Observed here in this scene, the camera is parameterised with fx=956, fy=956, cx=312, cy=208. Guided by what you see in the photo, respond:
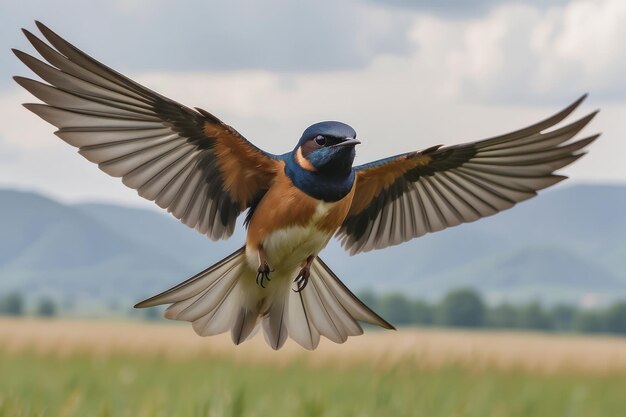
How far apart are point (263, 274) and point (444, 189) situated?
160 centimetres

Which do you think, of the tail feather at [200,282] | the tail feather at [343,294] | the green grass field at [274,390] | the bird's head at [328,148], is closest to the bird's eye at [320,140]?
the bird's head at [328,148]

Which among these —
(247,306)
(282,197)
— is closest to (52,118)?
(282,197)

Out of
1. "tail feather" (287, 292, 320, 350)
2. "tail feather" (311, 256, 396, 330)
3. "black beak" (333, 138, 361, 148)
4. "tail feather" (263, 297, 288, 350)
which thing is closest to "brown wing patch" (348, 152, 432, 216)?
"tail feather" (311, 256, 396, 330)

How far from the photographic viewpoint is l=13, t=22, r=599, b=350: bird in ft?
13.6

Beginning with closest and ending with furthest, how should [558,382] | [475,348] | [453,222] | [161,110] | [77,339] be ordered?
[161,110], [453,222], [558,382], [475,348], [77,339]

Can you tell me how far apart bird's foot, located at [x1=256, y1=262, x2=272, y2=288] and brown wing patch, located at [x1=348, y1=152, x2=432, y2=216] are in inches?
24.8

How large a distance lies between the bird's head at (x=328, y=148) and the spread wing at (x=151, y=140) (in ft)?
1.50

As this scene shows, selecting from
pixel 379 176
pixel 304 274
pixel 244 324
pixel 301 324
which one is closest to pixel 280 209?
pixel 304 274

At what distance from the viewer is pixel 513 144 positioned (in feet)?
16.8

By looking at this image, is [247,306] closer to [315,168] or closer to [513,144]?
[315,168]

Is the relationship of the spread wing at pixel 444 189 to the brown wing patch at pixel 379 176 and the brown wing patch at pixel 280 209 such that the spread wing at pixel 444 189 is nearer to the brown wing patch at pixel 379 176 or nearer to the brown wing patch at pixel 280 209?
the brown wing patch at pixel 379 176

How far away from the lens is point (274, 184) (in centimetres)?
450

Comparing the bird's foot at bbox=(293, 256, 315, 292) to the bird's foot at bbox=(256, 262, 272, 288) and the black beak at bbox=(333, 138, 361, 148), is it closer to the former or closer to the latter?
the bird's foot at bbox=(256, 262, 272, 288)

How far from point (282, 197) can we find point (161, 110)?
839 millimetres
